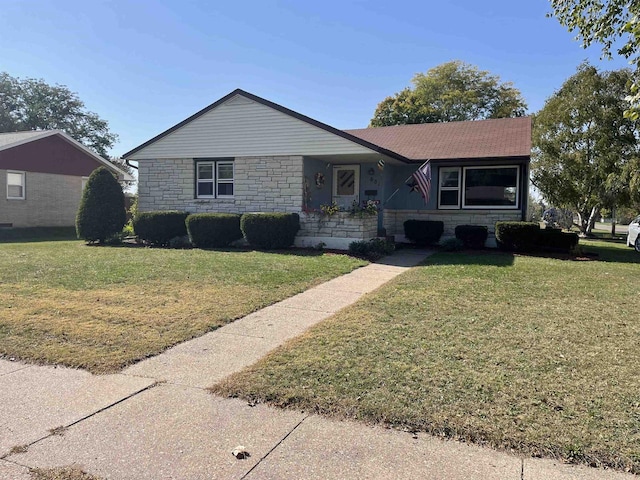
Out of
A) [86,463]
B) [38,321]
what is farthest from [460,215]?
[86,463]

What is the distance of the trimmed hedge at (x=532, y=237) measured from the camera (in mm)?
14116

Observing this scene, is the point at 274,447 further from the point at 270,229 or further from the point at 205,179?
the point at 205,179

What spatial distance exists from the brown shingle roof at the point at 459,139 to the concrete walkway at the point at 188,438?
13.8m

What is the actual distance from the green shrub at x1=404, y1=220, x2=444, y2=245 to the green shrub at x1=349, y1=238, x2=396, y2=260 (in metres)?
2.85

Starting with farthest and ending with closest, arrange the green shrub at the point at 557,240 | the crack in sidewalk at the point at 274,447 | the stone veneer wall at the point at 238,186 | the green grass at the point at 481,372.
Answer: the stone veneer wall at the point at 238,186
the green shrub at the point at 557,240
the green grass at the point at 481,372
the crack in sidewalk at the point at 274,447

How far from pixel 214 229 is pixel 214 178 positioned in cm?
270

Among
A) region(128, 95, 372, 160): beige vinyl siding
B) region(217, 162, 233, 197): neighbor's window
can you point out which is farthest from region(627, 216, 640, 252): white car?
region(217, 162, 233, 197): neighbor's window

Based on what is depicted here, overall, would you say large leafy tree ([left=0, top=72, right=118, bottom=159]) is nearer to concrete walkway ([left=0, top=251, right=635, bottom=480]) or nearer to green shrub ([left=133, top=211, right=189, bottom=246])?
green shrub ([left=133, top=211, right=189, bottom=246])

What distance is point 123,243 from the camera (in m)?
16.7

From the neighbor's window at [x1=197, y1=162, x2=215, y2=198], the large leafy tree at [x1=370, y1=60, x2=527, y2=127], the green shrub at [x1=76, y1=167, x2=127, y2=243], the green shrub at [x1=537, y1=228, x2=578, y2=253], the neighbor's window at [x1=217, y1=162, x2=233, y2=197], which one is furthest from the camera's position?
the large leafy tree at [x1=370, y1=60, x2=527, y2=127]

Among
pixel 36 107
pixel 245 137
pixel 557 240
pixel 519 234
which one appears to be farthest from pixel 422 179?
pixel 36 107

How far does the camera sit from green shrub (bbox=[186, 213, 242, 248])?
596 inches

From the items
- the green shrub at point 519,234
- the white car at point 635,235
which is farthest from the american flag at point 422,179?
the white car at point 635,235

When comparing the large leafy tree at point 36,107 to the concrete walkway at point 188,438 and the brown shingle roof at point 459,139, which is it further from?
the concrete walkway at point 188,438
